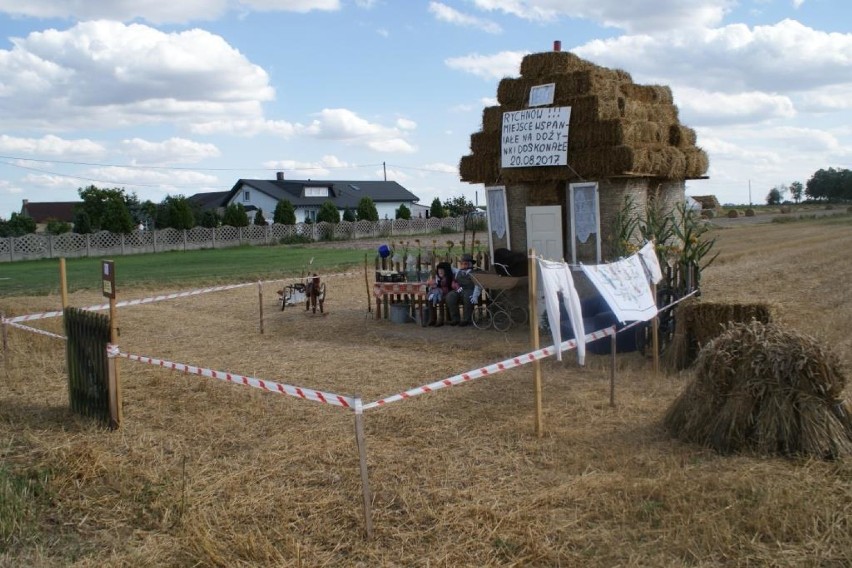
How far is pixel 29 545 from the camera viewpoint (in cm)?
527

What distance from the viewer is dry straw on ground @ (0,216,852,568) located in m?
4.86

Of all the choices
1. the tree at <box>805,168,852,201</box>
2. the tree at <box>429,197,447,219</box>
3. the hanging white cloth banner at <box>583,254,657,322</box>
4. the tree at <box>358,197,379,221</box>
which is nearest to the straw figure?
the hanging white cloth banner at <box>583,254,657,322</box>

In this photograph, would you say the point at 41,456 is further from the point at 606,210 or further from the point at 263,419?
the point at 606,210

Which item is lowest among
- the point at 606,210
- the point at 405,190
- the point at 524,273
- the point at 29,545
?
the point at 29,545

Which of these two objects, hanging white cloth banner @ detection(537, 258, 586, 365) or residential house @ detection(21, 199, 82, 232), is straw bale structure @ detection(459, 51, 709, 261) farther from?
residential house @ detection(21, 199, 82, 232)

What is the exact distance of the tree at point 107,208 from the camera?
44406 mm

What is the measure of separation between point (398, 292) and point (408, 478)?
8588mm

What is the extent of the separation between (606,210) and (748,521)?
8.27 metres

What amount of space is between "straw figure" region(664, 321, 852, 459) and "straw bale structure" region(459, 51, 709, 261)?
6.21m

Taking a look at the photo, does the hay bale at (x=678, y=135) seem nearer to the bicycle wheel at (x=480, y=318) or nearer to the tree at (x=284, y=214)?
the bicycle wheel at (x=480, y=318)

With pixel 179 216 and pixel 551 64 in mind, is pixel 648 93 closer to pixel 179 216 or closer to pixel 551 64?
pixel 551 64

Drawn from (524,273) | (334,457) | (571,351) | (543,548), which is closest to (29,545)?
(334,457)

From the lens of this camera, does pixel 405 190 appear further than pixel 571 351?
Yes

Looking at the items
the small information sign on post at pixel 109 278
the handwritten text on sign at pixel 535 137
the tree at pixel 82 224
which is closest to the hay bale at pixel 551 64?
the handwritten text on sign at pixel 535 137
